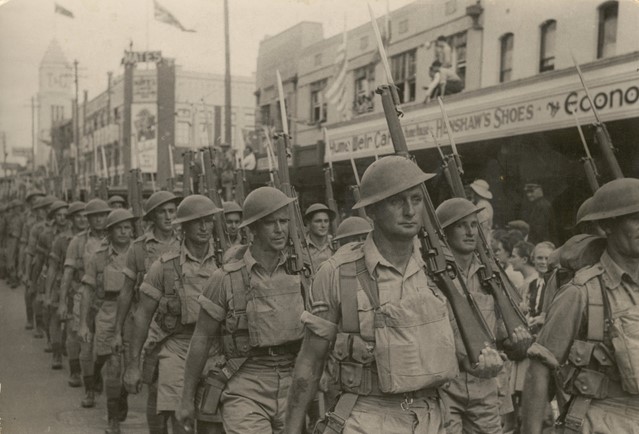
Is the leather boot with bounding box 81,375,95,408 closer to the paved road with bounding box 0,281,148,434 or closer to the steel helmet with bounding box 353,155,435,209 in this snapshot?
the paved road with bounding box 0,281,148,434

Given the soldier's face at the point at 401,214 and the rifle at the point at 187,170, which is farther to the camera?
the rifle at the point at 187,170

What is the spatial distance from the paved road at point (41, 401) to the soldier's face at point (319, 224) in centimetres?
289

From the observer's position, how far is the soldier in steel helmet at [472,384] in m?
4.55

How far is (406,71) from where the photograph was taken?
772 inches

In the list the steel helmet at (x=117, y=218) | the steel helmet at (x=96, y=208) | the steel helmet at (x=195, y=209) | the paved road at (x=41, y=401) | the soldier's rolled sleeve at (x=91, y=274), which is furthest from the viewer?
the steel helmet at (x=96, y=208)

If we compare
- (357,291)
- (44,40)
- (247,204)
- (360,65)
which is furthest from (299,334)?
(360,65)

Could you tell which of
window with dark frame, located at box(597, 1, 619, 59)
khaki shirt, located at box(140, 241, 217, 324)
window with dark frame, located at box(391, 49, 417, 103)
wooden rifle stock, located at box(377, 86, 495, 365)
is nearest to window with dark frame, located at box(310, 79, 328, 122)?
window with dark frame, located at box(391, 49, 417, 103)

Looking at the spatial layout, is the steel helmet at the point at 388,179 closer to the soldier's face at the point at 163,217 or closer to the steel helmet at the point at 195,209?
the steel helmet at the point at 195,209

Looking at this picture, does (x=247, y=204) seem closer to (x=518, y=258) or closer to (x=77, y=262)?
(x=518, y=258)

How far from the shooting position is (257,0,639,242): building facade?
11.0 meters

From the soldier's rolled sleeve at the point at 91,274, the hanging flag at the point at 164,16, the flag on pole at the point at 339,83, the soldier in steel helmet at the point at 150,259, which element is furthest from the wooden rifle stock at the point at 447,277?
the flag on pole at the point at 339,83

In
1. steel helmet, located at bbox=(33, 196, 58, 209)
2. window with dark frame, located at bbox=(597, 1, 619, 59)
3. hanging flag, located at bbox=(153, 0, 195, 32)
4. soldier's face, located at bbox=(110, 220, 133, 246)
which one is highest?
hanging flag, located at bbox=(153, 0, 195, 32)

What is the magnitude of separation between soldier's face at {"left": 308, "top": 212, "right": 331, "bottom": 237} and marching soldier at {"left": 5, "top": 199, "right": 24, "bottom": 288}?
11.3 m

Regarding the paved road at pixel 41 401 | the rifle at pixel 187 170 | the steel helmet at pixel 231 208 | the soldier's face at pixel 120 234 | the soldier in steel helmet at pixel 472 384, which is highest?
Answer: the rifle at pixel 187 170
